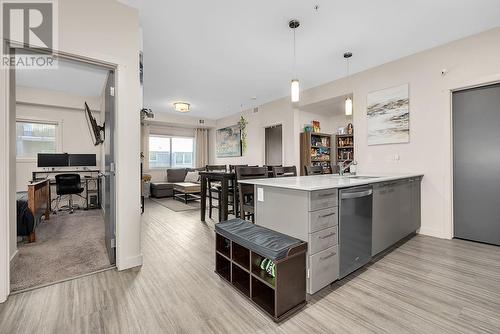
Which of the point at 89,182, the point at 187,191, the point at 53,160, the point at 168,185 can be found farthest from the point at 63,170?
the point at 187,191

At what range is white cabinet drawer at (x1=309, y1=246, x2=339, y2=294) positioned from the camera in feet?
5.61

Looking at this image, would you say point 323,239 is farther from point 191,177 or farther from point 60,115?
point 60,115

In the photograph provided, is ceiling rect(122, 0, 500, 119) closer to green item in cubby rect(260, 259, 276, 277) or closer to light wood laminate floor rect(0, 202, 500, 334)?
green item in cubby rect(260, 259, 276, 277)

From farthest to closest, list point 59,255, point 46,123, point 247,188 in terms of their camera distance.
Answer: point 46,123, point 247,188, point 59,255

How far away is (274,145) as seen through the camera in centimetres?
634

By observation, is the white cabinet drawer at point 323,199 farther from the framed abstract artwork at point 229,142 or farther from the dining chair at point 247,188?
the framed abstract artwork at point 229,142

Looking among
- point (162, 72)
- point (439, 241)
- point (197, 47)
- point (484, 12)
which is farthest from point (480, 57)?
point (162, 72)

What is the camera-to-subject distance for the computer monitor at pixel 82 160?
5.34 m

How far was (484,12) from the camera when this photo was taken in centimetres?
244

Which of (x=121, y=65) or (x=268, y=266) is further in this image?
(x=121, y=65)

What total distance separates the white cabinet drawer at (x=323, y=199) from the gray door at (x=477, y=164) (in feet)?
8.25

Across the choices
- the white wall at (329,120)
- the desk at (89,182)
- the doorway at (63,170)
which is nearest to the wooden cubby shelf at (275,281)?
the doorway at (63,170)

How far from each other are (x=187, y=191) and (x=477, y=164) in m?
5.67

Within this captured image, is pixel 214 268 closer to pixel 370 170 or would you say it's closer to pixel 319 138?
pixel 370 170
